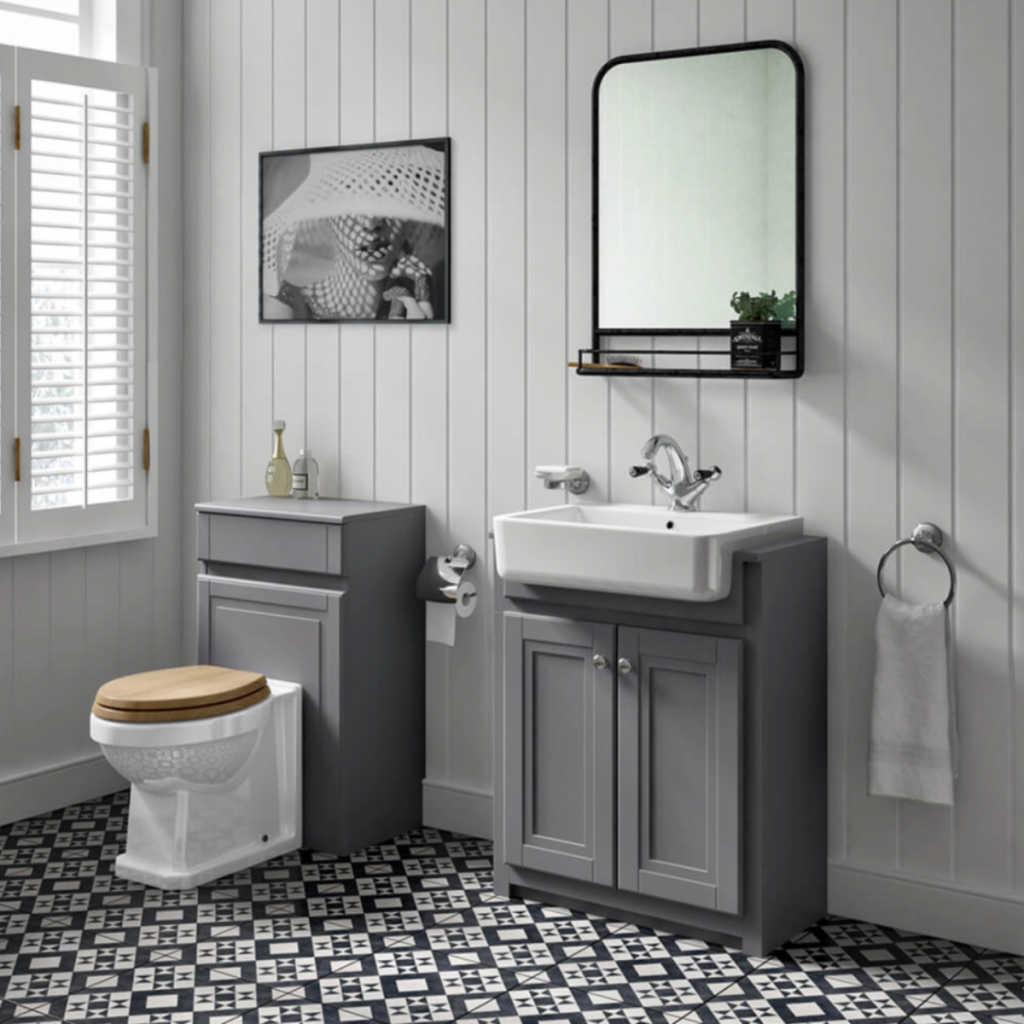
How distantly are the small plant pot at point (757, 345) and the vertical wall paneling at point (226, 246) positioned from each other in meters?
1.60

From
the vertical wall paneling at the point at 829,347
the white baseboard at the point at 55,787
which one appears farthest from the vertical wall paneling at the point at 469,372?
the white baseboard at the point at 55,787

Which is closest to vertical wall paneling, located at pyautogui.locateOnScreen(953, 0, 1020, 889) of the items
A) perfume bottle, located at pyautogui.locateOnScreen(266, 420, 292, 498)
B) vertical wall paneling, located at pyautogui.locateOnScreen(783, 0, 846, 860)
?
vertical wall paneling, located at pyautogui.locateOnScreen(783, 0, 846, 860)

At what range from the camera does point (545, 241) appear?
345 centimetres

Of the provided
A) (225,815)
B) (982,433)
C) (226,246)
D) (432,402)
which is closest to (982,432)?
(982,433)

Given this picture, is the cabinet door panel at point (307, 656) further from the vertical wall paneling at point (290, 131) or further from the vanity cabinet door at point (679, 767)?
the vanity cabinet door at point (679, 767)

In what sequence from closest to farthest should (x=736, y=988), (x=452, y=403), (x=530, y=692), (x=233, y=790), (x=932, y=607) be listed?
(x=736, y=988), (x=932, y=607), (x=530, y=692), (x=233, y=790), (x=452, y=403)

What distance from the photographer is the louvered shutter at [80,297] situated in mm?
3713

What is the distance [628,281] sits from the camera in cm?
330

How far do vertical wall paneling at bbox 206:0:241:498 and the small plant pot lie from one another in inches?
62.9

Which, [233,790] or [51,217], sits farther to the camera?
[51,217]

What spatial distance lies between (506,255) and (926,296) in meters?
1.08

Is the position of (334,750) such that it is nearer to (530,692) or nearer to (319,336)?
(530,692)

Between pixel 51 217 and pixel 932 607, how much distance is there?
250 cm

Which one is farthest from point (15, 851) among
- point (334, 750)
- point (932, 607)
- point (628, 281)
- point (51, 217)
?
point (932, 607)
